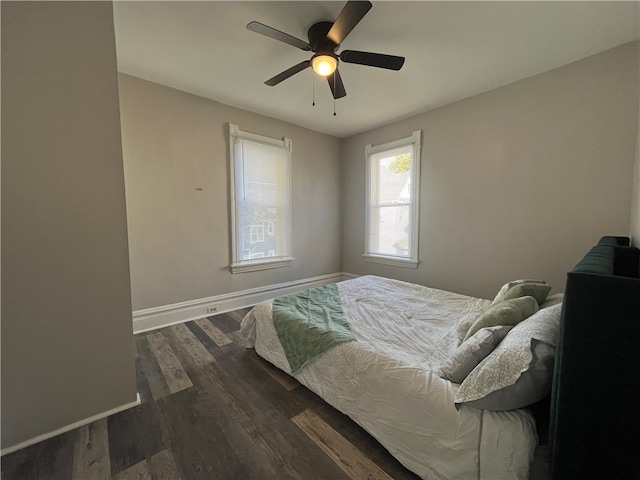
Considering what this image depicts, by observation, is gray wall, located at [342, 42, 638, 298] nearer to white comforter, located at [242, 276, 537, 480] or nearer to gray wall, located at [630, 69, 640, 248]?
gray wall, located at [630, 69, 640, 248]

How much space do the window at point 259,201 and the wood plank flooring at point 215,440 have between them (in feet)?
5.90

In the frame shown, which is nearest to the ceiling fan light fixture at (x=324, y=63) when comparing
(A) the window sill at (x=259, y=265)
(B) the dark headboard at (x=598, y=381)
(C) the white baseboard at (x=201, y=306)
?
(B) the dark headboard at (x=598, y=381)

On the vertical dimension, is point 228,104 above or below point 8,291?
above

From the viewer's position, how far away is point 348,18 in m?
1.50

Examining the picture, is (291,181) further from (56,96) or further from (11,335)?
(11,335)

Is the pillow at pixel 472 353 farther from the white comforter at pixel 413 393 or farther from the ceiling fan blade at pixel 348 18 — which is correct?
the ceiling fan blade at pixel 348 18

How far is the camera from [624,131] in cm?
214

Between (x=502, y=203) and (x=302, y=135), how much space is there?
294cm

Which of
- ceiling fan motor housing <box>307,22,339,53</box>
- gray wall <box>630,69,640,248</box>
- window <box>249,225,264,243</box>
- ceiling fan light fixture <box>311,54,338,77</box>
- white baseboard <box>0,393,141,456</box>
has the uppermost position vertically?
ceiling fan motor housing <box>307,22,339,53</box>

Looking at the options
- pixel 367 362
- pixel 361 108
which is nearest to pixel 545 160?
pixel 361 108

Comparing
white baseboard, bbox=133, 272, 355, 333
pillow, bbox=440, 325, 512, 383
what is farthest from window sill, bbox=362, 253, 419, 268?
pillow, bbox=440, 325, 512, 383

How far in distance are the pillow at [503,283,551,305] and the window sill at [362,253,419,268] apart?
1.90 meters

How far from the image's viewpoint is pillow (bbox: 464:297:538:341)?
140cm

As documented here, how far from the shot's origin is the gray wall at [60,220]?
1327mm
